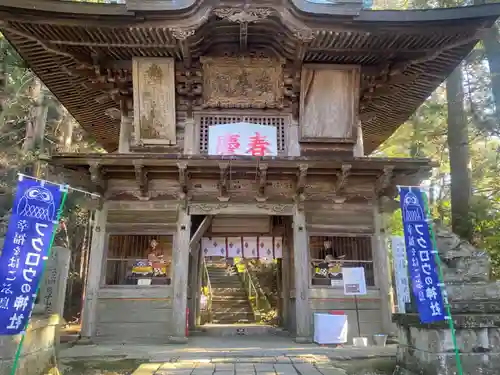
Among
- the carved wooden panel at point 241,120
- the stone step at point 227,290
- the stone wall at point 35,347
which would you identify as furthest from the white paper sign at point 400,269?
the stone step at point 227,290

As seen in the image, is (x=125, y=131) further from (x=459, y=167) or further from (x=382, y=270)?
(x=459, y=167)

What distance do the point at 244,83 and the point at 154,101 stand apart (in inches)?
89.7

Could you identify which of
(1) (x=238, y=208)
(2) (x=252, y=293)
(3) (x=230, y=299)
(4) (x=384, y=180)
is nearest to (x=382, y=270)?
(4) (x=384, y=180)

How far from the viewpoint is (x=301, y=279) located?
8.81 m

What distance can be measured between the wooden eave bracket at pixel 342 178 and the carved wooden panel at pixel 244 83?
244 centimetres

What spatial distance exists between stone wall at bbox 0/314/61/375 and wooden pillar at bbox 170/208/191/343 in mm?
2849

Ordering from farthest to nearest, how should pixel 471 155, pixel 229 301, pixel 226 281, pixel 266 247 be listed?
pixel 226 281 < pixel 229 301 < pixel 471 155 < pixel 266 247

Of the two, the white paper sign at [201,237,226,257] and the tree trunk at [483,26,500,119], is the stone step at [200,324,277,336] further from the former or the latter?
the tree trunk at [483,26,500,119]

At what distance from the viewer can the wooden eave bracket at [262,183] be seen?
8.29 m

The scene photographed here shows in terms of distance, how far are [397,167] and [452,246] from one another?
121 inches

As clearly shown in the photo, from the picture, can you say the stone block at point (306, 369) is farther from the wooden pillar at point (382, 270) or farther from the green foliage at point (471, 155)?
the green foliage at point (471, 155)

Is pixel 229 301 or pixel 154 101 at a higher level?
pixel 154 101

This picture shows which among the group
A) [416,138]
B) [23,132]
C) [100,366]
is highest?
[23,132]

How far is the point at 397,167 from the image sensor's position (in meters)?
8.42
